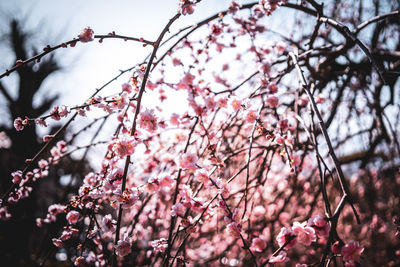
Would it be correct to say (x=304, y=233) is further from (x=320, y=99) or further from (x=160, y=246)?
(x=320, y=99)

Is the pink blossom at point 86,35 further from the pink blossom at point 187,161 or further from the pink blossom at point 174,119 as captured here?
the pink blossom at point 174,119

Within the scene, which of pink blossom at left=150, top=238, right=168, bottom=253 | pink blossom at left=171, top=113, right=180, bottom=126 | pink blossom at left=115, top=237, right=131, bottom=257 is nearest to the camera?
pink blossom at left=115, top=237, right=131, bottom=257

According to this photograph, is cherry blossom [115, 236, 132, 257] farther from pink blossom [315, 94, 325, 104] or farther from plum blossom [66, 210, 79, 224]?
pink blossom [315, 94, 325, 104]

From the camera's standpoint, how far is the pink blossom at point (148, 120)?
1.32 metres

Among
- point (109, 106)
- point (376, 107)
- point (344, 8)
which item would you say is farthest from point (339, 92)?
point (109, 106)

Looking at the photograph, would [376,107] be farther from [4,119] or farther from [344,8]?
[4,119]

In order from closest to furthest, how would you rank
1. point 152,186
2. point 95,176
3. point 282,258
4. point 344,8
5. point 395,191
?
1. point 282,258
2. point 152,186
3. point 95,176
4. point 395,191
5. point 344,8

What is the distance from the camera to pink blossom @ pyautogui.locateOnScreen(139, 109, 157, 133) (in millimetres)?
1316

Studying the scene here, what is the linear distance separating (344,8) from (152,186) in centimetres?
298

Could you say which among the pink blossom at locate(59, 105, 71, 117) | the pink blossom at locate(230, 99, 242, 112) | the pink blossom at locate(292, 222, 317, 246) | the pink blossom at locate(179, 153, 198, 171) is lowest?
the pink blossom at locate(292, 222, 317, 246)

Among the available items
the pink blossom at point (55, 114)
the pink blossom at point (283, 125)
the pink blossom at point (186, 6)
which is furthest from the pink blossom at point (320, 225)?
the pink blossom at point (55, 114)

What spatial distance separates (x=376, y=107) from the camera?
233 cm

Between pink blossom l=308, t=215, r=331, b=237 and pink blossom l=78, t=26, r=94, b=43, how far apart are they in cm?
136

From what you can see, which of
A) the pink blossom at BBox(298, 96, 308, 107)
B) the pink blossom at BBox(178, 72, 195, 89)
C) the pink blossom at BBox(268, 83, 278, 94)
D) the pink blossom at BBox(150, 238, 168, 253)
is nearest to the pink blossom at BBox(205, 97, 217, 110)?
the pink blossom at BBox(178, 72, 195, 89)
